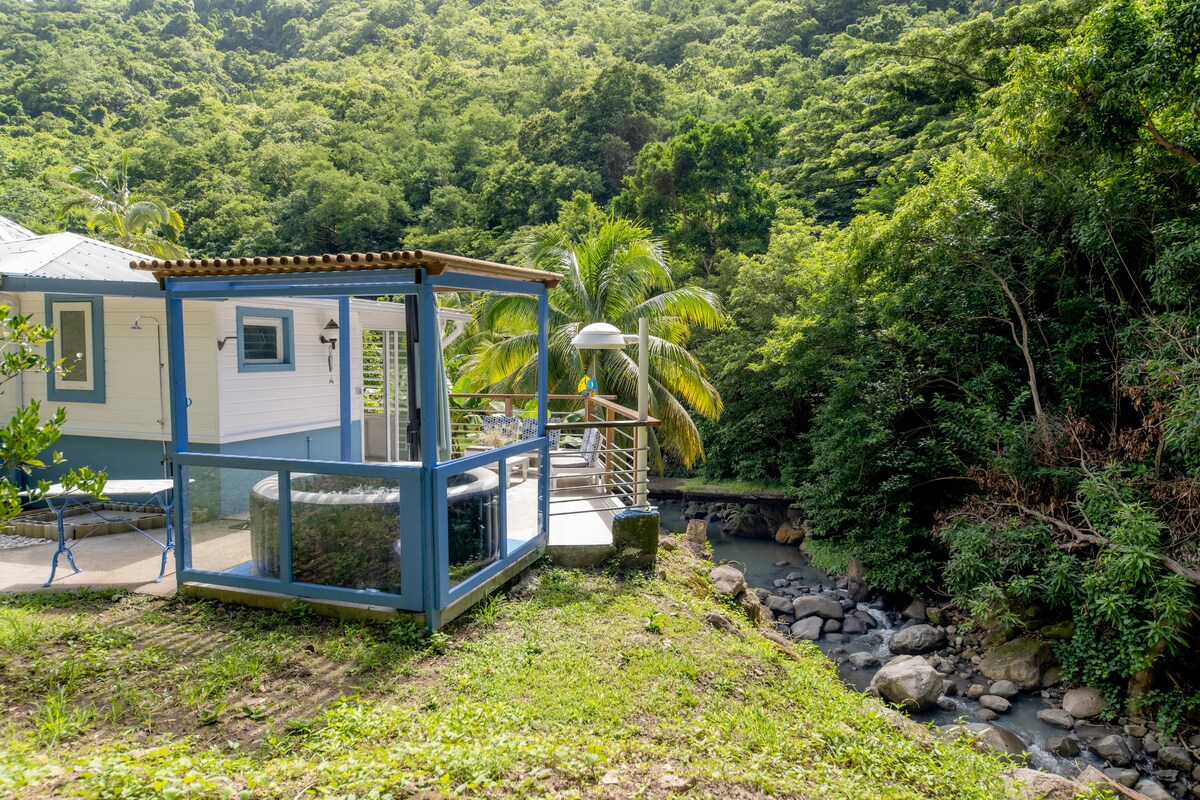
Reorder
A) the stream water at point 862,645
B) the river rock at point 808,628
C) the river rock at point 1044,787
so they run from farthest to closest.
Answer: the river rock at point 808,628 → the stream water at point 862,645 → the river rock at point 1044,787

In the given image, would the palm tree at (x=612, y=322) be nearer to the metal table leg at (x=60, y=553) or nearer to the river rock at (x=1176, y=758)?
the river rock at (x=1176, y=758)

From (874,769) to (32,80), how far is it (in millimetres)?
53391

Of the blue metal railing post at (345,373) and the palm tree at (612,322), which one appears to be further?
the palm tree at (612,322)

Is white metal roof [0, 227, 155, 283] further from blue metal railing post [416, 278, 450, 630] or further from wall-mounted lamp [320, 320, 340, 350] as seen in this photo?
blue metal railing post [416, 278, 450, 630]

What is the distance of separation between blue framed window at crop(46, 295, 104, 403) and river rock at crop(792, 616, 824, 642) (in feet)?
35.5

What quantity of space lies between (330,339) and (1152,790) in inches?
443

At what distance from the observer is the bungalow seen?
823cm

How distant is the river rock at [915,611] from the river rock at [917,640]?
78 centimetres

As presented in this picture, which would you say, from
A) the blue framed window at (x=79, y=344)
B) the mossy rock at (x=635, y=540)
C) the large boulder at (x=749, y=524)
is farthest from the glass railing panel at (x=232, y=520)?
the large boulder at (x=749, y=524)

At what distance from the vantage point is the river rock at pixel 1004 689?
1021 centimetres

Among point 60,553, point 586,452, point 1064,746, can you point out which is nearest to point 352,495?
point 60,553

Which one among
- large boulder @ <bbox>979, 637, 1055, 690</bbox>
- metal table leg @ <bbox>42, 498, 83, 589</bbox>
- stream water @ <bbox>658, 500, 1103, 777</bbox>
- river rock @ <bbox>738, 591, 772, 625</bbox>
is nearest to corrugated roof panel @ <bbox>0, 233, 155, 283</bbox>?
metal table leg @ <bbox>42, 498, 83, 589</bbox>

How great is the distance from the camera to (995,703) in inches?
391

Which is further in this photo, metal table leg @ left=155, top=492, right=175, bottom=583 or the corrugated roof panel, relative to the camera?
the corrugated roof panel
